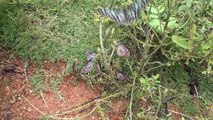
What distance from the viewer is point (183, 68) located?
86.7 inches

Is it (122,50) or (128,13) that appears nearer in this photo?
(128,13)

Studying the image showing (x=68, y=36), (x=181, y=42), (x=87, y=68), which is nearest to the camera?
(x=181, y=42)

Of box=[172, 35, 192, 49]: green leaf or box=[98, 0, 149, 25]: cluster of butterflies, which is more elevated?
box=[98, 0, 149, 25]: cluster of butterflies

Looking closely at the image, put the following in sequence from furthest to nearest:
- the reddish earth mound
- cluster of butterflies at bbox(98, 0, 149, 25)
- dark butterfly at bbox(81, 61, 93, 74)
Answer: dark butterfly at bbox(81, 61, 93, 74) < the reddish earth mound < cluster of butterflies at bbox(98, 0, 149, 25)

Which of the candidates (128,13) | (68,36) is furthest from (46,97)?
(128,13)

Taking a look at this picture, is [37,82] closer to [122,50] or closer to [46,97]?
[46,97]

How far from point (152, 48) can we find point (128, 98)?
0.94 feet

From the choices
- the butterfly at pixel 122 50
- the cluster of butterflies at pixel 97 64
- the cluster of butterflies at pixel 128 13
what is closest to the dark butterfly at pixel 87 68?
the cluster of butterflies at pixel 97 64

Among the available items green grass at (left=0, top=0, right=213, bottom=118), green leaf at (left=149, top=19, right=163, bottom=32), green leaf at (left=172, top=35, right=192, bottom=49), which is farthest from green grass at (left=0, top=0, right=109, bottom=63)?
green leaf at (left=172, top=35, right=192, bottom=49)

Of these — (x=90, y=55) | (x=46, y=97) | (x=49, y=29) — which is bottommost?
(x=46, y=97)

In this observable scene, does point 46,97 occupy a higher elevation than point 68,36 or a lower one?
lower

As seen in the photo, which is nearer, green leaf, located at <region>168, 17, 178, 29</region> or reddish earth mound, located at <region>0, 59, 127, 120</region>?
reddish earth mound, located at <region>0, 59, 127, 120</region>

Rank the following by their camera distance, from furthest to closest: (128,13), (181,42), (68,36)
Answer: (68,36) → (181,42) → (128,13)

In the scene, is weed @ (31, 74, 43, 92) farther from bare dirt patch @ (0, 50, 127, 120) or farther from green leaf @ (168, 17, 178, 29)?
green leaf @ (168, 17, 178, 29)
